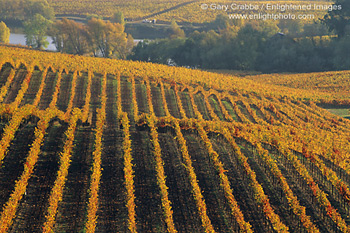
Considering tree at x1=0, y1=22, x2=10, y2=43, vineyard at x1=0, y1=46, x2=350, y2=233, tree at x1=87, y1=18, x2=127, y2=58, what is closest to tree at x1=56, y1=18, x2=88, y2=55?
tree at x1=87, y1=18, x2=127, y2=58

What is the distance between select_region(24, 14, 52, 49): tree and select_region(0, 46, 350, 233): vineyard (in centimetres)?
9101

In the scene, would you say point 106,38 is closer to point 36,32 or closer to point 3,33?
point 36,32

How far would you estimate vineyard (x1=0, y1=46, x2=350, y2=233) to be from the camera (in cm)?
2777

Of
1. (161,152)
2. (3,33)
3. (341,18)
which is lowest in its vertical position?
(3,33)

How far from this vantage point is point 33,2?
19212cm

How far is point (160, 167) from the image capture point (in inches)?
1300

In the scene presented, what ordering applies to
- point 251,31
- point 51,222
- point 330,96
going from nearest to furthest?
1. point 51,222
2. point 330,96
3. point 251,31

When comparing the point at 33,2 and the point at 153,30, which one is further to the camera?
the point at 33,2

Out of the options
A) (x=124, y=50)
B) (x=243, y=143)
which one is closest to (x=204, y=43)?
(x=124, y=50)

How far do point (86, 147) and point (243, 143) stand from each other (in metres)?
14.4

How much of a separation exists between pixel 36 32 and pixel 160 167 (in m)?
119

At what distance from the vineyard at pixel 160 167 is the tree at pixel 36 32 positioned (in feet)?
299

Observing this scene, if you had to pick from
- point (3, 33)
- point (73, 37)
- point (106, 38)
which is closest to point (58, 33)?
point (73, 37)

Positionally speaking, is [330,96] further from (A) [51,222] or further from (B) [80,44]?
(B) [80,44]
